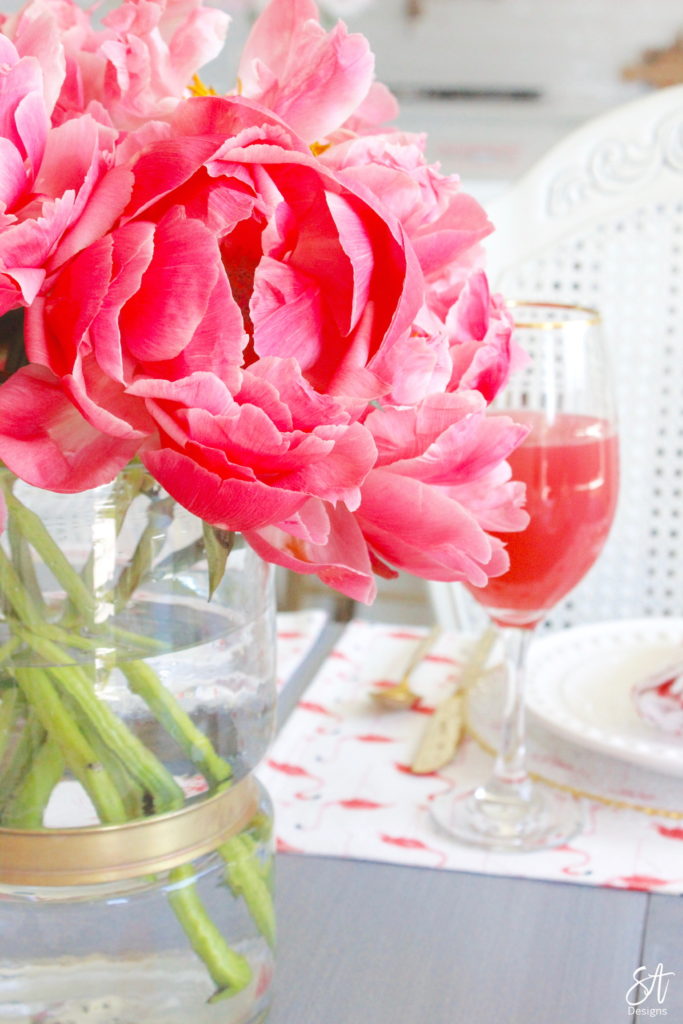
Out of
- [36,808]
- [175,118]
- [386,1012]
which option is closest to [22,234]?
[175,118]

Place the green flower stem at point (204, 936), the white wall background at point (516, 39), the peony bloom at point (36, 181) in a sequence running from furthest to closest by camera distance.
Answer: the white wall background at point (516, 39)
the green flower stem at point (204, 936)
the peony bloom at point (36, 181)

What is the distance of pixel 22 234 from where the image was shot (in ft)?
0.92

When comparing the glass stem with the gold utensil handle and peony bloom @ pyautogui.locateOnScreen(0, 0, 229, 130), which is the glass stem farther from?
peony bloom @ pyautogui.locateOnScreen(0, 0, 229, 130)

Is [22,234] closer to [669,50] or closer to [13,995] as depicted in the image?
[13,995]

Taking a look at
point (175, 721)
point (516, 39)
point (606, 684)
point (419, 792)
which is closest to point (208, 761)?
point (175, 721)

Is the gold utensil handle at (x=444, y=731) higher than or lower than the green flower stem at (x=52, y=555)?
lower

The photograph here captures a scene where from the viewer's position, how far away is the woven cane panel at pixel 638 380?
120 centimetres

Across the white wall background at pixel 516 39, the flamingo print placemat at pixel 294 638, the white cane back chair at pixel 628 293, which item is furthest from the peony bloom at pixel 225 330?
the white wall background at pixel 516 39

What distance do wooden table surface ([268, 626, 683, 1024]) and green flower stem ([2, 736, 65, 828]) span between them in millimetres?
121

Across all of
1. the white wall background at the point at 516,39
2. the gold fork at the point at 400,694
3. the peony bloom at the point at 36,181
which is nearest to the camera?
the peony bloom at the point at 36,181

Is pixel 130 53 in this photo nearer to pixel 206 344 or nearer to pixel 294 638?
pixel 206 344

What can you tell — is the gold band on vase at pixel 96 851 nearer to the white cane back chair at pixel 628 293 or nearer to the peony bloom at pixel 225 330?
the peony bloom at pixel 225 330

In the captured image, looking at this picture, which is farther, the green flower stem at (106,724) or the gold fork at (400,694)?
the gold fork at (400,694)

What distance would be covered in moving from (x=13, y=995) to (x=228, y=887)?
0.25 feet
